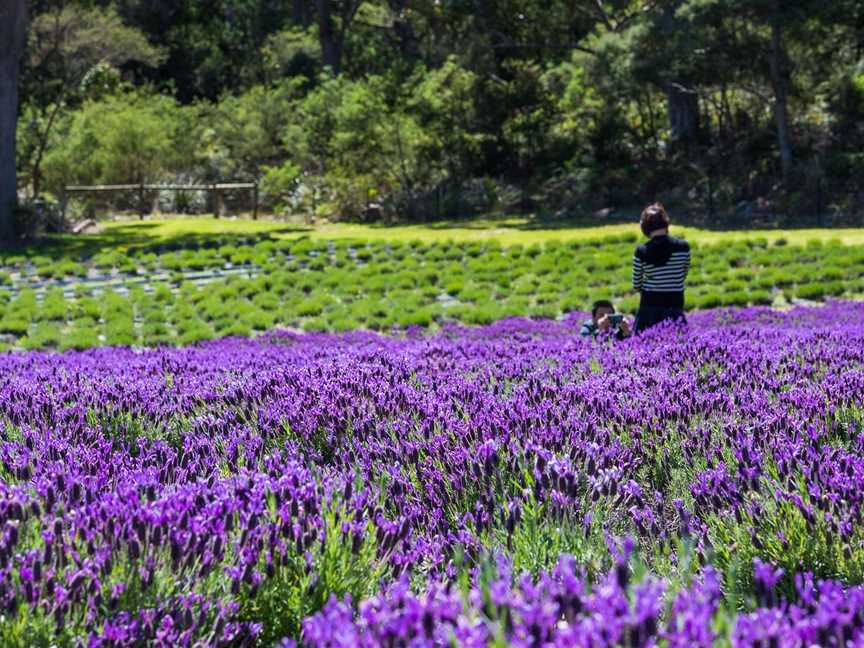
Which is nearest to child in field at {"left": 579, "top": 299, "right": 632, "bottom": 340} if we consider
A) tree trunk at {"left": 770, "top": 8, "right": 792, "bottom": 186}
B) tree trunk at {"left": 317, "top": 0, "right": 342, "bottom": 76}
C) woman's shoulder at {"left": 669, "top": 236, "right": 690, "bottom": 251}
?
woman's shoulder at {"left": 669, "top": 236, "right": 690, "bottom": 251}

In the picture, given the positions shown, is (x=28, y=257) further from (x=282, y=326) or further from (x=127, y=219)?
(x=127, y=219)

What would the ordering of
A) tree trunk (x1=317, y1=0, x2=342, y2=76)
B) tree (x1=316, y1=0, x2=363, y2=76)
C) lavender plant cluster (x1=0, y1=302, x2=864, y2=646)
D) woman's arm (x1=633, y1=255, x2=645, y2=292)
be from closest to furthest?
lavender plant cluster (x1=0, y1=302, x2=864, y2=646), woman's arm (x1=633, y1=255, x2=645, y2=292), tree trunk (x1=317, y1=0, x2=342, y2=76), tree (x1=316, y1=0, x2=363, y2=76)

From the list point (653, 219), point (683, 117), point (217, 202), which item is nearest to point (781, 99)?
point (683, 117)

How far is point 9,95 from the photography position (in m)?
28.6

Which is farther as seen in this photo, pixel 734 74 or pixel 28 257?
pixel 734 74

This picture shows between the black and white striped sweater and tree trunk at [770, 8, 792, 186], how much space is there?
2209 cm

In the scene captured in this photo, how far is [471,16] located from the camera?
Answer: 126 ft

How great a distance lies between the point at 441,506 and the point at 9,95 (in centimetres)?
2876

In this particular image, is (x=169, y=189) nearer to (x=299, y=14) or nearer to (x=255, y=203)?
(x=255, y=203)

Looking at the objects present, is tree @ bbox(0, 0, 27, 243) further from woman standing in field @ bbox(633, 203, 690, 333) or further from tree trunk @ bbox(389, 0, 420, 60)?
tree trunk @ bbox(389, 0, 420, 60)

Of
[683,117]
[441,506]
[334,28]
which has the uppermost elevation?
[334,28]

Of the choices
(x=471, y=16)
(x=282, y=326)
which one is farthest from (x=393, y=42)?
(x=282, y=326)

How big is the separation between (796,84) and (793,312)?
68.5ft

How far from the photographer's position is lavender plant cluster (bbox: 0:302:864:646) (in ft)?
6.56
